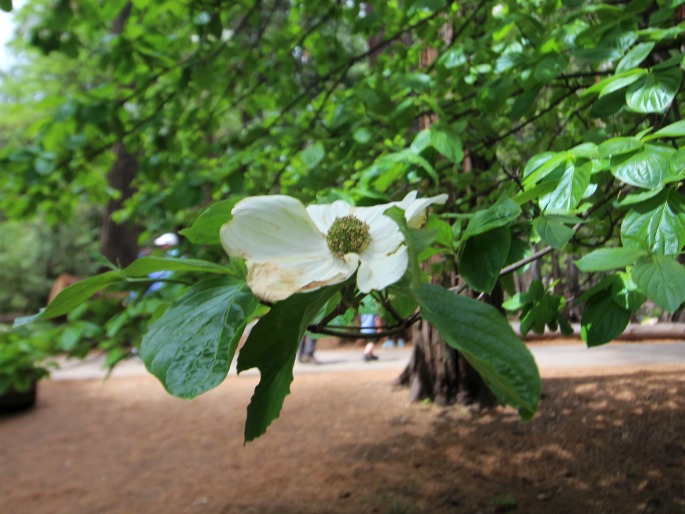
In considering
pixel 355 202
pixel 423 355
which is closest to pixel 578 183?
pixel 355 202

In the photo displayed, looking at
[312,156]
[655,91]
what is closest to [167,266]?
[655,91]

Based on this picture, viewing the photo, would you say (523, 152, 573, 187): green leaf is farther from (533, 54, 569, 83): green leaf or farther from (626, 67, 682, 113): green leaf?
(533, 54, 569, 83): green leaf

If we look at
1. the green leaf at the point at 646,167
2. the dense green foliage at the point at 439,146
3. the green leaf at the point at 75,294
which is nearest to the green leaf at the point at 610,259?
the dense green foliage at the point at 439,146

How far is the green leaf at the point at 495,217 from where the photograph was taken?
766mm

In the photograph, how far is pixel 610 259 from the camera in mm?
924

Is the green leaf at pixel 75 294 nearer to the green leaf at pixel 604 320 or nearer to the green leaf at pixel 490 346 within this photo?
the green leaf at pixel 490 346

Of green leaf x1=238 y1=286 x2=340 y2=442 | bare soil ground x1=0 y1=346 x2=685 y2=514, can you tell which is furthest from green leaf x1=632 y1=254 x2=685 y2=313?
bare soil ground x1=0 y1=346 x2=685 y2=514

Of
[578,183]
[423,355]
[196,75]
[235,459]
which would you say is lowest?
[235,459]

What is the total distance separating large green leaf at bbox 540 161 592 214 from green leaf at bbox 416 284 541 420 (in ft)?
1.70

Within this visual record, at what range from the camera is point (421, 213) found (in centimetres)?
72

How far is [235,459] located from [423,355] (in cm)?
201

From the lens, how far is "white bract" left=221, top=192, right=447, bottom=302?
59 cm

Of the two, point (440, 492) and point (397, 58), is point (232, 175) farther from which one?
point (440, 492)

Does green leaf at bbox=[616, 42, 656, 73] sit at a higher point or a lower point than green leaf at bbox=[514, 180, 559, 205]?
higher
